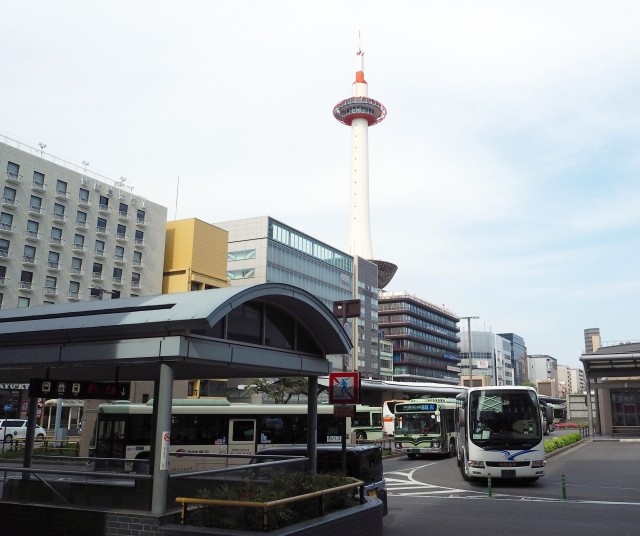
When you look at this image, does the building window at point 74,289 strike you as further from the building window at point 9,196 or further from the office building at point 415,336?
the office building at point 415,336

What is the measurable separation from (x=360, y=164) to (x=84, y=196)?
79.0 meters

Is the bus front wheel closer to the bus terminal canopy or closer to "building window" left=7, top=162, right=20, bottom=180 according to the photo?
the bus terminal canopy

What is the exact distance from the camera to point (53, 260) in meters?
69.5

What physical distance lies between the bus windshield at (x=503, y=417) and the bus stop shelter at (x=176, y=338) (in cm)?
1001

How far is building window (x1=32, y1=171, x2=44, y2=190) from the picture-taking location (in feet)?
223

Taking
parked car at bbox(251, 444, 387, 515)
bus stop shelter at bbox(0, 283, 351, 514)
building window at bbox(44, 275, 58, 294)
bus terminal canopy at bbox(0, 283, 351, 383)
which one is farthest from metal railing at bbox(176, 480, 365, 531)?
building window at bbox(44, 275, 58, 294)

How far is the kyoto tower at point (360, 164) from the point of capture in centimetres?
14038

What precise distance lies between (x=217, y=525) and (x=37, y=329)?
16.2 feet

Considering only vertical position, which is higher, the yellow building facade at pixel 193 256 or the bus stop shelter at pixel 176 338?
the yellow building facade at pixel 193 256

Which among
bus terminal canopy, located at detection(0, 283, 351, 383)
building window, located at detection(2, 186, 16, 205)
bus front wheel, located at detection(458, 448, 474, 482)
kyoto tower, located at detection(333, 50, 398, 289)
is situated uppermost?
kyoto tower, located at detection(333, 50, 398, 289)

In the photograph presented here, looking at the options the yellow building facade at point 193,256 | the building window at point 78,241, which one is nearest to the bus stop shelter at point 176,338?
the building window at point 78,241

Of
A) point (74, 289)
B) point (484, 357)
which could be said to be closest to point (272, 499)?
point (74, 289)

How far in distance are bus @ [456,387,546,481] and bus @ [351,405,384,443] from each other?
75.7 ft

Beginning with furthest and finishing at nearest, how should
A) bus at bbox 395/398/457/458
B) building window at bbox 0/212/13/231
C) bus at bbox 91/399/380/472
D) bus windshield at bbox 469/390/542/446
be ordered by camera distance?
building window at bbox 0/212/13/231 → bus at bbox 395/398/457/458 → bus at bbox 91/399/380/472 → bus windshield at bbox 469/390/542/446
